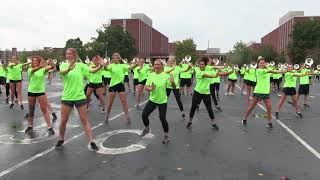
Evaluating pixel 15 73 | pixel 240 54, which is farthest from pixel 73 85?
pixel 240 54

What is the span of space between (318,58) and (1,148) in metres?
66.1

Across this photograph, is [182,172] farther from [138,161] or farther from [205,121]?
[205,121]

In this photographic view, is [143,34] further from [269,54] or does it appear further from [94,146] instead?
[94,146]

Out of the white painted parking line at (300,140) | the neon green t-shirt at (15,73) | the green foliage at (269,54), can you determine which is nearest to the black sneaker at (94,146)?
the white painted parking line at (300,140)

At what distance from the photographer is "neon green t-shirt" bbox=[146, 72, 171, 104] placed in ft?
27.5

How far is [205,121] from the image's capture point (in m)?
11.4

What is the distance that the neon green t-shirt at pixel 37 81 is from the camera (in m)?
9.41

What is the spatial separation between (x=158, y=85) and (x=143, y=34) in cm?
9655

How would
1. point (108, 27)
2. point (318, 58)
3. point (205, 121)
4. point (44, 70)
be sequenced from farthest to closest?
point (108, 27)
point (318, 58)
point (205, 121)
point (44, 70)

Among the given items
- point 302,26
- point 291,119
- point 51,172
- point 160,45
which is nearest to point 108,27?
point 302,26

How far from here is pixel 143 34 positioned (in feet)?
341

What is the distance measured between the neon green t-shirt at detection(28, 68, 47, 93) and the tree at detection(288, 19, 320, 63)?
69276 millimetres

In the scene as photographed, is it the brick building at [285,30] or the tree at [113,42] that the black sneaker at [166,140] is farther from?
the brick building at [285,30]

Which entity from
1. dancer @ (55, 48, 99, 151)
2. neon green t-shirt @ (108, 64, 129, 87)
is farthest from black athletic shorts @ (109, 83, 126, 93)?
dancer @ (55, 48, 99, 151)
